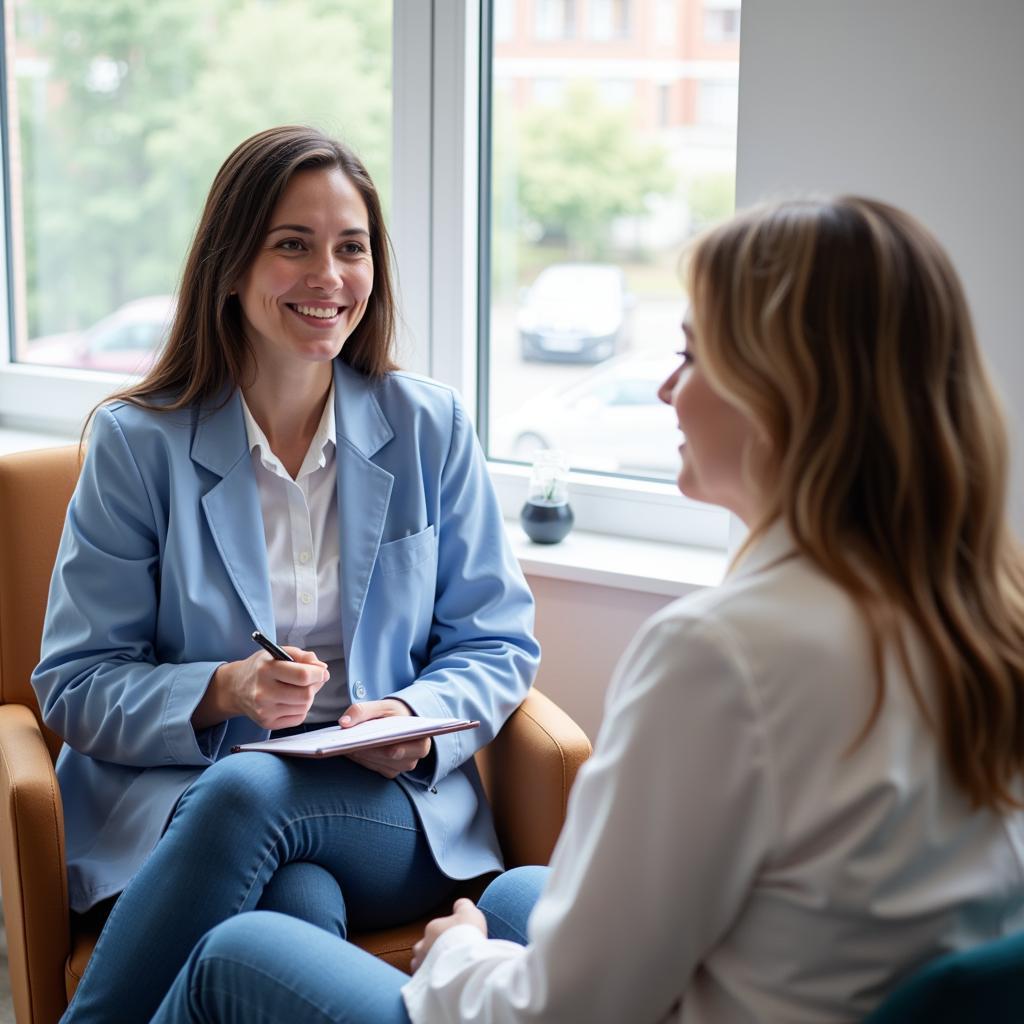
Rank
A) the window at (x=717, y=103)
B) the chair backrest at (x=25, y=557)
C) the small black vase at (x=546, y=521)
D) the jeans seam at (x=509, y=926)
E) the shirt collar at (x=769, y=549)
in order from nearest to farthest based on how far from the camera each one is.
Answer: the shirt collar at (x=769, y=549) → the jeans seam at (x=509, y=926) → the chair backrest at (x=25, y=557) → the window at (x=717, y=103) → the small black vase at (x=546, y=521)

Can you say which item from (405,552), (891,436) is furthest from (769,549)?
(405,552)

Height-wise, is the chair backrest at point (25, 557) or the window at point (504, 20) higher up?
the window at point (504, 20)

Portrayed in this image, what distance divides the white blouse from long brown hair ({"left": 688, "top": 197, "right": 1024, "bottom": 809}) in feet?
0.08

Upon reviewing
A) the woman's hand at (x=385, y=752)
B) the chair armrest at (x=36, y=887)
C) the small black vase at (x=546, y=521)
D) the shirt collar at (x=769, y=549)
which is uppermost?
the shirt collar at (x=769, y=549)

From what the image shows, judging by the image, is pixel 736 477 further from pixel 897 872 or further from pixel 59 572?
pixel 59 572

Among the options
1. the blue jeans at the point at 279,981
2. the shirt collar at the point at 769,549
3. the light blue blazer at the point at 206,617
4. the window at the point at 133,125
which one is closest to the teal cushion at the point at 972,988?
the shirt collar at the point at 769,549

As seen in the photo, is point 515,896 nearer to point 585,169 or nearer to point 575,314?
point 575,314

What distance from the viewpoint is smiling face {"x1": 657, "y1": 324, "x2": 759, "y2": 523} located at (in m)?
1.06

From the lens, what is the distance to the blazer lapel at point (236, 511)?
1849 millimetres

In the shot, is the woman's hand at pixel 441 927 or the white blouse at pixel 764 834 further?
the woman's hand at pixel 441 927

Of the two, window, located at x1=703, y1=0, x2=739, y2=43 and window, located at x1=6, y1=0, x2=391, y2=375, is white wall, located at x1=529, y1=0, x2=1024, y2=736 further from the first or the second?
window, located at x1=6, y1=0, x2=391, y2=375

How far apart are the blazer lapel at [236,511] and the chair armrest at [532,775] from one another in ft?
1.28

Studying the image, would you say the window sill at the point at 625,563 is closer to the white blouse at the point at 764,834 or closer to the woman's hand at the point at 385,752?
the woman's hand at the point at 385,752

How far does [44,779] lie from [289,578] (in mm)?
433
